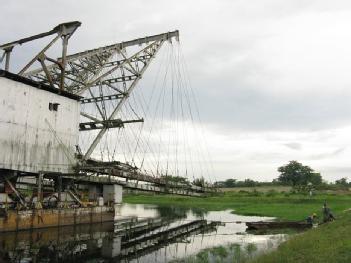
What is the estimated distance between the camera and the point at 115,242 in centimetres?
2664

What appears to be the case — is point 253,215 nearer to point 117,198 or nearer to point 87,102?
point 117,198

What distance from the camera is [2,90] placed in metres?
28.6

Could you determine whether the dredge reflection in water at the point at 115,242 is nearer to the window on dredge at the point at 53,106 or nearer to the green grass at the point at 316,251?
the green grass at the point at 316,251

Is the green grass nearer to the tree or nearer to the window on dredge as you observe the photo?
the window on dredge

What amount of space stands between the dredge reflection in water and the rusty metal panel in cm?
492

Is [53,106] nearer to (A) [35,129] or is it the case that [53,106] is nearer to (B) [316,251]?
(A) [35,129]

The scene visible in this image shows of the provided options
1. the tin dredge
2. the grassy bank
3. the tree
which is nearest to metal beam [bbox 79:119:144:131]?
the tin dredge

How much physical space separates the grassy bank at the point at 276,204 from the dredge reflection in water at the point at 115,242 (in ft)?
42.5

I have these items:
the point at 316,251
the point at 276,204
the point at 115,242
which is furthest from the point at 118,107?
the point at 276,204

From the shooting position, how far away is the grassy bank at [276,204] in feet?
152

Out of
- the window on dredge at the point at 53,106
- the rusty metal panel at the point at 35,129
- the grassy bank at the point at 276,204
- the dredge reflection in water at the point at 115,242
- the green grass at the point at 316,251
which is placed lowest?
the dredge reflection in water at the point at 115,242

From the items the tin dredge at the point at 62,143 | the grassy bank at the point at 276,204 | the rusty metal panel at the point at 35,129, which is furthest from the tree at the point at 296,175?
the rusty metal panel at the point at 35,129

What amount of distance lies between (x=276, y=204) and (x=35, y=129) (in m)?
38.6

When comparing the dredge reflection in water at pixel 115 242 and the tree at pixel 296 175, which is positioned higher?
the tree at pixel 296 175
